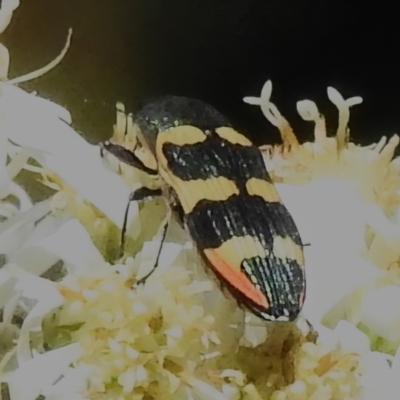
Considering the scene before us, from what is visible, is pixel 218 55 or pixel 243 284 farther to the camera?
pixel 218 55

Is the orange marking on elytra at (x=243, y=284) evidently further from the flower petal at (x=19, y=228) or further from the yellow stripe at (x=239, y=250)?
the flower petal at (x=19, y=228)

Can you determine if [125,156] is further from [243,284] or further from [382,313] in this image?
[382,313]

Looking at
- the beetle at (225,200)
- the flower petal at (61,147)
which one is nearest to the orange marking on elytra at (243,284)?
the beetle at (225,200)

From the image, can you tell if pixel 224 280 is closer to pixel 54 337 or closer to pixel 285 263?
pixel 285 263

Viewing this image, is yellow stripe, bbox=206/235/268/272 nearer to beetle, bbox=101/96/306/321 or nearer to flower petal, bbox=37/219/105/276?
beetle, bbox=101/96/306/321

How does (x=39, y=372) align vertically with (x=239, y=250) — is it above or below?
below

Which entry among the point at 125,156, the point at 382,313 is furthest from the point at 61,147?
the point at 382,313

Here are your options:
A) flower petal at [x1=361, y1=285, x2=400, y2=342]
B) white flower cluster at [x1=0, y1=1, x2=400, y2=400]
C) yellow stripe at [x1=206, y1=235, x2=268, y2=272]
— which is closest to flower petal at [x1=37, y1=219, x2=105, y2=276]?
white flower cluster at [x1=0, y1=1, x2=400, y2=400]
